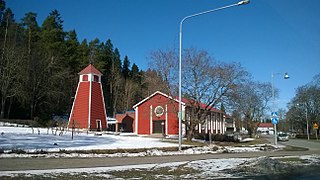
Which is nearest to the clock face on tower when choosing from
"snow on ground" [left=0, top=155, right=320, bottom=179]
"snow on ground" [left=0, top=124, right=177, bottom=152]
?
"snow on ground" [left=0, top=124, right=177, bottom=152]

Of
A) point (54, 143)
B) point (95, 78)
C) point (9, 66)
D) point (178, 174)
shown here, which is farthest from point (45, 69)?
point (178, 174)

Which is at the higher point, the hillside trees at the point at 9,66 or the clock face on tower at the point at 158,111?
the hillside trees at the point at 9,66

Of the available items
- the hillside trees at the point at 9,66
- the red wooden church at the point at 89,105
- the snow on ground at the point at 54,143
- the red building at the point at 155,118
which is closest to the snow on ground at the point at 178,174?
the snow on ground at the point at 54,143

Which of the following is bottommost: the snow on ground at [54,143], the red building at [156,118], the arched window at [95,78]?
the snow on ground at [54,143]

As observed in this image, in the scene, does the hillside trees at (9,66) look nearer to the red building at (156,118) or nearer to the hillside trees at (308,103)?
the red building at (156,118)

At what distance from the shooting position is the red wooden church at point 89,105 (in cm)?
5338

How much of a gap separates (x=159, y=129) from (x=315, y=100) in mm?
42461

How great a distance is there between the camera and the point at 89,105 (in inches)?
2109

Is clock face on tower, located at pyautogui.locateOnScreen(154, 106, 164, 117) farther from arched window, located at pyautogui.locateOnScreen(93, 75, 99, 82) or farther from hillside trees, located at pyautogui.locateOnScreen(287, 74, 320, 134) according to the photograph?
hillside trees, located at pyautogui.locateOnScreen(287, 74, 320, 134)

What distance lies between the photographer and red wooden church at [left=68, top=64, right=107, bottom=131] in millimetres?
53375

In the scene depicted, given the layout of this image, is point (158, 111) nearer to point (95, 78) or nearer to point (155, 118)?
point (155, 118)

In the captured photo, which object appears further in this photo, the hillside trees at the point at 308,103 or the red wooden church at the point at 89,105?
the hillside trees at the point at 308,103

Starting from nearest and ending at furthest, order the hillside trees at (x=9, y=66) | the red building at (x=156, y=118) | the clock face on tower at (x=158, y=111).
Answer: the red building at (x=156, y=118), the clock face on tower at (x=158, y=111), the hillside trees at (x=9, y=66)

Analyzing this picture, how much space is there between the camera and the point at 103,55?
89688 mm
